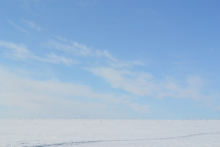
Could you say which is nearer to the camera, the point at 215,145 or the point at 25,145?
the point at 25,145

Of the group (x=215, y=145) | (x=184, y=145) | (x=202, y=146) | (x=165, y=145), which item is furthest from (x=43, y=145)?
(x=215, y=145)

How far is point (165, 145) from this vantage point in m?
21.0

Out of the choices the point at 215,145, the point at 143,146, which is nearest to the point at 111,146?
the point at 143,146

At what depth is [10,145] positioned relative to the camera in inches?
761

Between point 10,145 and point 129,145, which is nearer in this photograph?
point 10,145

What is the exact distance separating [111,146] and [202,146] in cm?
905

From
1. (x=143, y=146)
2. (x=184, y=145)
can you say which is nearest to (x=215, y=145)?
(x=184, y=145)

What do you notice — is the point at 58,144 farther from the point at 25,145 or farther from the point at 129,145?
the point at 129,145

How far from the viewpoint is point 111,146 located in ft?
66.0

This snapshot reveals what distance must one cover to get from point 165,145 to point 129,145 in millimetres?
3660

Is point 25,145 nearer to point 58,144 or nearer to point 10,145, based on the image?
point 10,145

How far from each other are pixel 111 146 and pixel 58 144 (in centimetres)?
518

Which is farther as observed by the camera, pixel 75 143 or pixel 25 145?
pixel 75 143

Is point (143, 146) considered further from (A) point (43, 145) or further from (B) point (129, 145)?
(A) point (43, 145)
